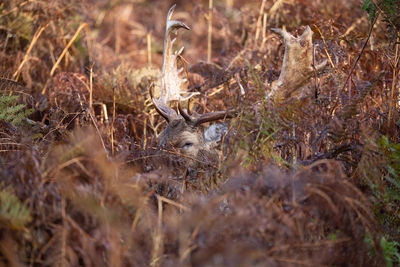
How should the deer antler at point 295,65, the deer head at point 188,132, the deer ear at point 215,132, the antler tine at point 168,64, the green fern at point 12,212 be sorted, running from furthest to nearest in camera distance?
the antler tine at point 168,64 < the deer ear at point 215,132 < the deer head at point 188,132 < the deer antler at point 295,65 < the green fern at point 12,212

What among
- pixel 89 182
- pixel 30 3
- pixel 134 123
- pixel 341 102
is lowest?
pixel 134 123

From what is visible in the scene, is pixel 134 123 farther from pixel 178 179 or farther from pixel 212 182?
pixel 212 182

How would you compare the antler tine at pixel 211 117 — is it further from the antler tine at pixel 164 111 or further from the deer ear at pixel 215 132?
the antler tine at pixel 164 111

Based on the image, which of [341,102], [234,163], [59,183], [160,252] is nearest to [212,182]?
[234,163]

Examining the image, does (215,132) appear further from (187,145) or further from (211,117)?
(187,145)

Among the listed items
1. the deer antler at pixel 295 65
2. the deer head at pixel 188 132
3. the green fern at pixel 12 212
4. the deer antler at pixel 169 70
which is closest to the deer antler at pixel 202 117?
the deer head at pixel 188 132

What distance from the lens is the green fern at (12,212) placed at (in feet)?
6.15

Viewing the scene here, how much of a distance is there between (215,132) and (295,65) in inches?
35.2

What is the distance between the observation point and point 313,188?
2.05 metres

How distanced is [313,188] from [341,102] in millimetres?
1194

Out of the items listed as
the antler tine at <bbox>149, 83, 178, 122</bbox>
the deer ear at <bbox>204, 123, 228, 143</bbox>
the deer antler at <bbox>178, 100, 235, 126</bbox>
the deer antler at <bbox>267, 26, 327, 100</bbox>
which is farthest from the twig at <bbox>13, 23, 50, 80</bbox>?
the deer antler at <bbox>267, 26, 327, 100</bbox>

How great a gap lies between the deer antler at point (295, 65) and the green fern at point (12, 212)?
204cm

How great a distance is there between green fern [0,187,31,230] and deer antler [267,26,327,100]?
2.04m

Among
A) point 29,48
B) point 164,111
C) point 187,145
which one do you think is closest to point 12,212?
point 187,145
